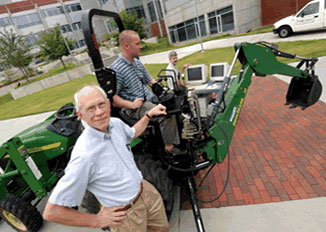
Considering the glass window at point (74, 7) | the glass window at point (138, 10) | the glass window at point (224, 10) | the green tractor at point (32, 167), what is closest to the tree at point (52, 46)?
the glass window at point (138, 10)

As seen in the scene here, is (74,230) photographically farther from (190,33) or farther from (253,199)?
(190,33)

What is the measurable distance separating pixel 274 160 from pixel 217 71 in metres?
2.60

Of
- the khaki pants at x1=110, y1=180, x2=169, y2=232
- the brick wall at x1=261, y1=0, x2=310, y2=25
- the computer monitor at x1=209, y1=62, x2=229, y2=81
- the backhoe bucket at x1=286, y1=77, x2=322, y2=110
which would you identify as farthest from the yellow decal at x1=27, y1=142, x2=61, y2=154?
the brick wall at x1=261, y1=0, x2=310, y2=25

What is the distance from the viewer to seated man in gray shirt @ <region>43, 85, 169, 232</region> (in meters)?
1.16

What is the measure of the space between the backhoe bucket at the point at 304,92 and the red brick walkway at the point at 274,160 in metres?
0.61

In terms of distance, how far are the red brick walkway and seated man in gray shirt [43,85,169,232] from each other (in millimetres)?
1504

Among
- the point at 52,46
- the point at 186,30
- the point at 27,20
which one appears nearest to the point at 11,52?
the point at 52,46

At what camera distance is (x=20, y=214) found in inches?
104

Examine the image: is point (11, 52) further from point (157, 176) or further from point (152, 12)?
point (157, 176)

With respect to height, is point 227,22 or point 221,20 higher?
point 221,20

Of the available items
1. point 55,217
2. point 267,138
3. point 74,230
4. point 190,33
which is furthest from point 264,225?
point 190,33

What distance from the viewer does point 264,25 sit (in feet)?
59.3

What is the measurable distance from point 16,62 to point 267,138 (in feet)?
80.9

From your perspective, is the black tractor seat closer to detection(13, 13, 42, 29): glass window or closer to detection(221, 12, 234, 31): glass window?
detection(221, 12, 234, 31): glass window
